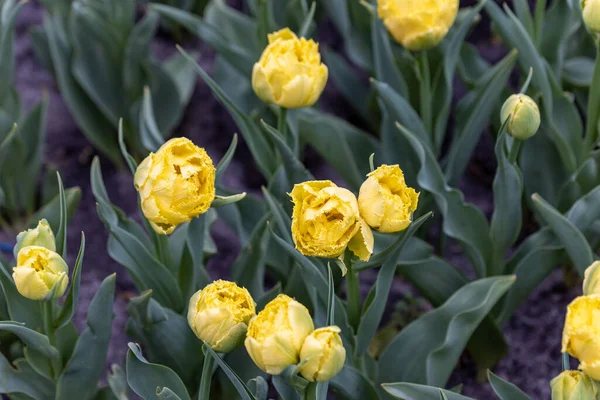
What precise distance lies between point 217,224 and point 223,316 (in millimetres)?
1005

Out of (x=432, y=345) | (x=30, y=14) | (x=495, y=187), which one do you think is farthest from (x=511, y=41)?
(x=30, y=14)

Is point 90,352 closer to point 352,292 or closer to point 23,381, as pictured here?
point 23,381

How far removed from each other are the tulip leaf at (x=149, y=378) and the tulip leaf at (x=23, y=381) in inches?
8.1

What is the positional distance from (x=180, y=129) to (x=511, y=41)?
0.98m

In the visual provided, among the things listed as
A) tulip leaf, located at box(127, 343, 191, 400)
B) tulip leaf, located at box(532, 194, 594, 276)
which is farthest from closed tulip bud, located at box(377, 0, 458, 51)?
tulip leaf, located at box(127, 343, 191, 400)

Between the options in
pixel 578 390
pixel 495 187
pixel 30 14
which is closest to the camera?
pixel 578 390

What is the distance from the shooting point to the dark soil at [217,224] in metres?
1.64

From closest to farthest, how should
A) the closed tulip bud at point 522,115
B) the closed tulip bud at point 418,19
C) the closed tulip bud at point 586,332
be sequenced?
1. the closed tulip bud at point 586,332
2. the closed tulip bud at point 522,115
3. the closed tulip bud at point 418,19

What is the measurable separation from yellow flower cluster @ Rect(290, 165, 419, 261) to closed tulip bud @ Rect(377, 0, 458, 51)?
17.5 inches

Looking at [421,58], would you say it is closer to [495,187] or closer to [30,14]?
[495,187]

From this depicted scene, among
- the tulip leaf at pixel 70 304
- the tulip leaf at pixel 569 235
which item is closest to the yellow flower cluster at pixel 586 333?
the tulip leaf at pixel 569 235

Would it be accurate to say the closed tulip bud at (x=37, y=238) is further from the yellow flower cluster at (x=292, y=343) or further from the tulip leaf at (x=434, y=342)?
the tulip leaf at (x=434, y=342)

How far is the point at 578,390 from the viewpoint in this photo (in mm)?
948

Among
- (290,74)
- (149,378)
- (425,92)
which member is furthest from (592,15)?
(149,378)
